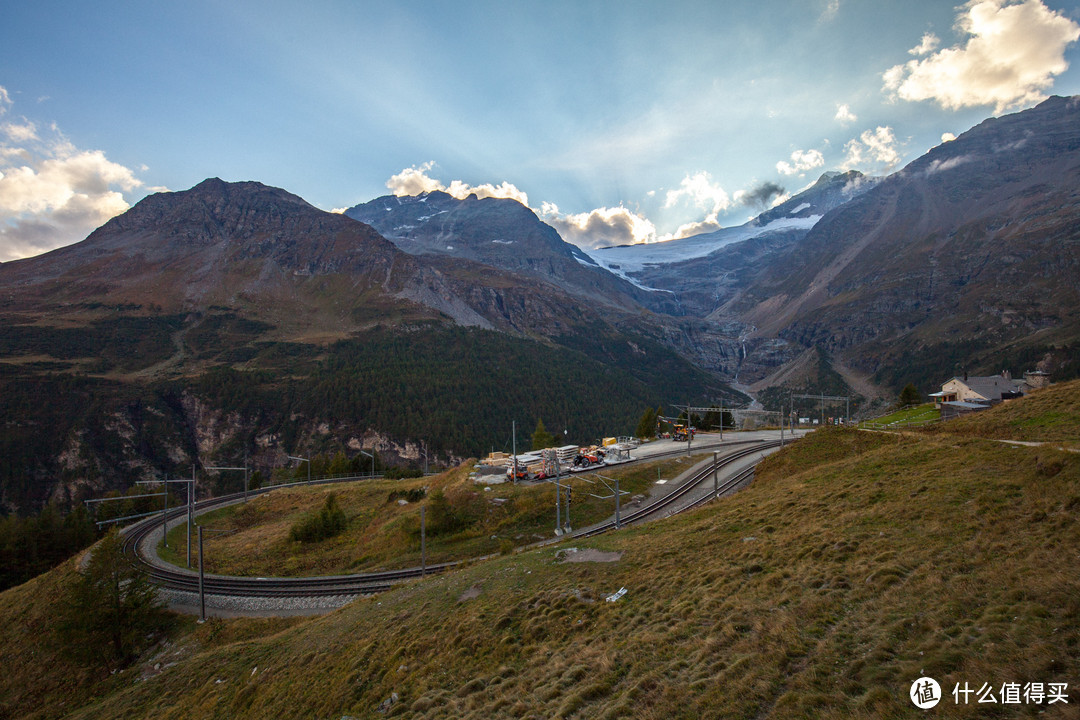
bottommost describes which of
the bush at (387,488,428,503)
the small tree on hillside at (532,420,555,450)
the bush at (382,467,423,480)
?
the bush at (382,467,423,480)

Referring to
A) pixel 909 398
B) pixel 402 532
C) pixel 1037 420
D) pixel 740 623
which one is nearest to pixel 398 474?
pixel 402 532

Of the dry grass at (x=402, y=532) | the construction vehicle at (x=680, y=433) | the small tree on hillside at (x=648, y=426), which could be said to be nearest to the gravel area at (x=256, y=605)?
the dry grass at (x=402, y=532)

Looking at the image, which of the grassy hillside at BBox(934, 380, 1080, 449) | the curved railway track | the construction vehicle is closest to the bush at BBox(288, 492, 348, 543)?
the curved railway track

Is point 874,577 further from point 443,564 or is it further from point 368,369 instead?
point 368,369

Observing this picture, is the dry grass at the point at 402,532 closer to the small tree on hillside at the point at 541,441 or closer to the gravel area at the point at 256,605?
the gravel area at the point at 256,605

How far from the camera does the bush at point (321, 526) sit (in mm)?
50938

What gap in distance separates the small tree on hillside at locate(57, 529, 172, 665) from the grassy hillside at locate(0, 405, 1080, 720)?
2.21 m

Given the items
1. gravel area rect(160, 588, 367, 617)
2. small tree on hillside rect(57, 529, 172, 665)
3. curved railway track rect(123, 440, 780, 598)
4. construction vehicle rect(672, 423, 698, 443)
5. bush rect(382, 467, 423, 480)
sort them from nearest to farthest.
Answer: small tree on hillside rect(57, 529, 172, 665), gravel area rect(160, 588, 367, 617), curved railway track rect(123, 440, 780, 598), construction vehicle rect(672, 423, 698, 443), bush rect(382, 467, 423, 480)

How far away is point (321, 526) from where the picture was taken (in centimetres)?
5197

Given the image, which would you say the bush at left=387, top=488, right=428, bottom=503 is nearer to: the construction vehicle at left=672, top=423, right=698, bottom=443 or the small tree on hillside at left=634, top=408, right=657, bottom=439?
the small tree on hillside at left=634, top=408, right=657, bottom=439

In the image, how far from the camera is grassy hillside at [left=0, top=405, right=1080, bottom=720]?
9.25 m

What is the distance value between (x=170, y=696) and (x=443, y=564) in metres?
18.0

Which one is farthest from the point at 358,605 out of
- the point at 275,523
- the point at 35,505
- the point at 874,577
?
the point at 35,505

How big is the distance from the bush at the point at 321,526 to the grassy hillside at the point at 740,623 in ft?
67.2
